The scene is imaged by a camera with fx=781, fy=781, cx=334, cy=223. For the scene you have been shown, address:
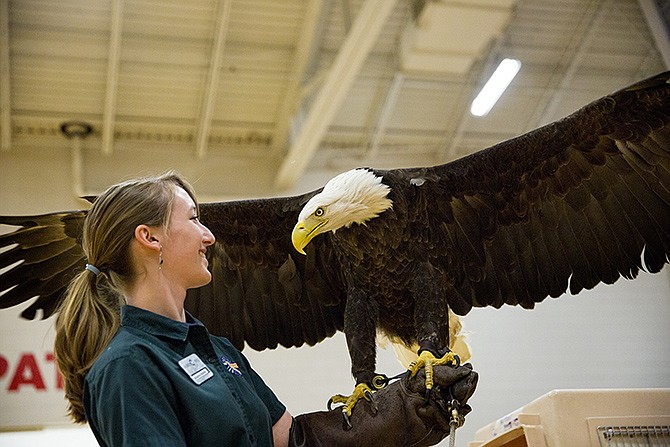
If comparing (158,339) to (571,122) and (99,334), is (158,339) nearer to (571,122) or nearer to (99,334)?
(99,334)

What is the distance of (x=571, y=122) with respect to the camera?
330 centimetres

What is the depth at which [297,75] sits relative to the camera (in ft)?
28.1

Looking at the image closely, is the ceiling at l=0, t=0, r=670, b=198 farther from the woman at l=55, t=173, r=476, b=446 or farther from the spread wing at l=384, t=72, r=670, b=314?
the woman at l=55, t=173, r=476, b=446

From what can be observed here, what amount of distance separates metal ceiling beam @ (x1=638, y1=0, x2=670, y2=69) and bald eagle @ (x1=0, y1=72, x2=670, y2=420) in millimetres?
5776

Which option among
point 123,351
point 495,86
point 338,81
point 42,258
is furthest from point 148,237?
point 495,86

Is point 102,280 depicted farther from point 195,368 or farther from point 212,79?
point 212,79

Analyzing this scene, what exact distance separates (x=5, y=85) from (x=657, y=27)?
6962mm

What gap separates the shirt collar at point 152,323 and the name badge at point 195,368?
0.06m

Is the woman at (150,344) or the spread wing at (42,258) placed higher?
the spread wing at (42,258)

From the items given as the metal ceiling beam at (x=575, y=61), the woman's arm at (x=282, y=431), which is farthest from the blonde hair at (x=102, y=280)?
the metal ceiling beam at (x=575, y=61)

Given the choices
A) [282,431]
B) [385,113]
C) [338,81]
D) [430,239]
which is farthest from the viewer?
[385,113]

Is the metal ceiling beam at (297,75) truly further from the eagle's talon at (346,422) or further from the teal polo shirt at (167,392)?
the teal polo shirt at (167,392)

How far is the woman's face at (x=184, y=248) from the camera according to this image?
2.06m

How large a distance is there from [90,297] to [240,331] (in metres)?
1.85
